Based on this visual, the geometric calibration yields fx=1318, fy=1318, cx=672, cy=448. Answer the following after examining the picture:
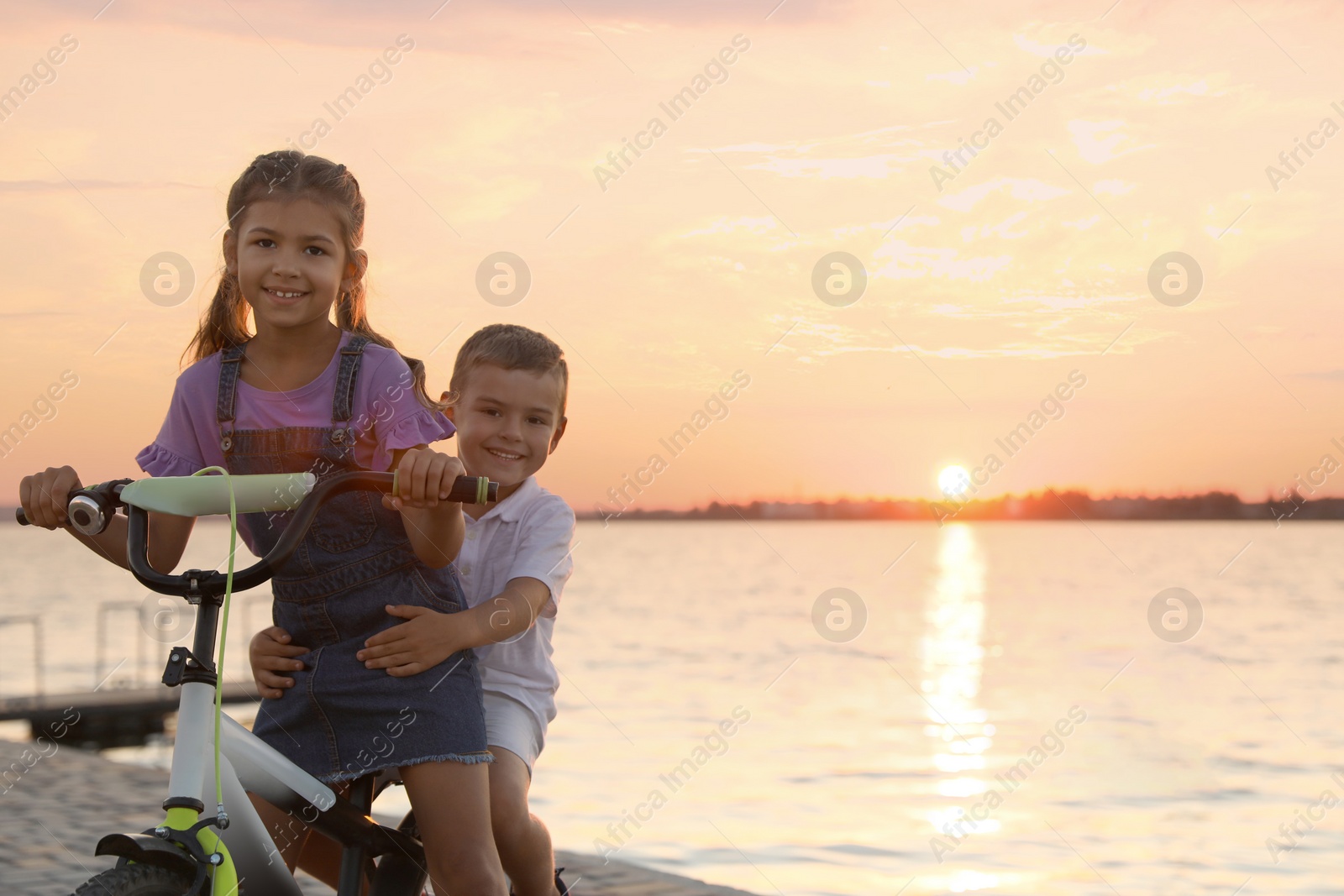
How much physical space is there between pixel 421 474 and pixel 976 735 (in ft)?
49.5

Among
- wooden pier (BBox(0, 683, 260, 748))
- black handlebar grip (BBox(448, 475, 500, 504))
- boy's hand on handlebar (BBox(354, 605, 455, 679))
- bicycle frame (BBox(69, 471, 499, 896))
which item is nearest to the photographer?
bicycle frame (BBox(69, 471, 499, 896))

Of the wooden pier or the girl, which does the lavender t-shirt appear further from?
the wooden pier

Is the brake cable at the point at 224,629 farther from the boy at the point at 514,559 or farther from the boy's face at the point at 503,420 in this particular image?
the boy's face at the point at 503,420

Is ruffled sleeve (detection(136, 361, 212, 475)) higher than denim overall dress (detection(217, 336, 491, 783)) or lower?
higher

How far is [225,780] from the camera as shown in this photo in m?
2.28

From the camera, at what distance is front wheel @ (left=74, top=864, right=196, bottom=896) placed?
1.93 meters

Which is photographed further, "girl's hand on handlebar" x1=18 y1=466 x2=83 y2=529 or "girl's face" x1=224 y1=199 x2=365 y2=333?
"girl's face" x1=224 y1=199 x2=365 y2=333

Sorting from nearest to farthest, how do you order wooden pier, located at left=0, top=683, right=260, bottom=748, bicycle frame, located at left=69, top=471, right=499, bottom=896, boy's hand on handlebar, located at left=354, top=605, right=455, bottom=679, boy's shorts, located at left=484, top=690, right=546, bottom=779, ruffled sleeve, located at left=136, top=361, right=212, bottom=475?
1. bicycle frame, located at left=69, top=471, right=499, bottom=896
2. boy's hand on handlebar, located at left=354, top=605, right=455, bottom=679
3. ruffled sleeve, located at left=136, top=361, right=212, bottom=475
4. boy's shorts, located at left=484, top=690, right=546, bottom=779
5. wooden pier, located at left=0, top=683, right=260, bottom=748

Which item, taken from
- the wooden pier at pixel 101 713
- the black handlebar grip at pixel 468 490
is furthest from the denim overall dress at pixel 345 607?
the wooden pier at pixel 101 713

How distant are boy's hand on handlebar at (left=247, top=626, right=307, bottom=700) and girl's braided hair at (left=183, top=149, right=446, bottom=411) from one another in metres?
0.55

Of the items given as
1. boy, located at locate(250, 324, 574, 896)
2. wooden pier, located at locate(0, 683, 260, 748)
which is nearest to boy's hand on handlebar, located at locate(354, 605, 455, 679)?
boy, located at locate(250, 324, 574, 896)

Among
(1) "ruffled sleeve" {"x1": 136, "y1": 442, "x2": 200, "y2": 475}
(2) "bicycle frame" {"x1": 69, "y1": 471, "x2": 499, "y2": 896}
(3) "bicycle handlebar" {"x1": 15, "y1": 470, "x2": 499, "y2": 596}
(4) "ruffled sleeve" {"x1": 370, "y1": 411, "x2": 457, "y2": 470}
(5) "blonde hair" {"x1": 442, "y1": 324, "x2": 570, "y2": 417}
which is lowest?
(2) "bicycle frame" {"x1": 69, "y1": 471, "x2": 499, "y2": 896}

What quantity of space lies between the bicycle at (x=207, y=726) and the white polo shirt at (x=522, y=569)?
1.75 feet

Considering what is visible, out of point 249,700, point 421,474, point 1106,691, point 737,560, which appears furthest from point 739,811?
point 737,560
